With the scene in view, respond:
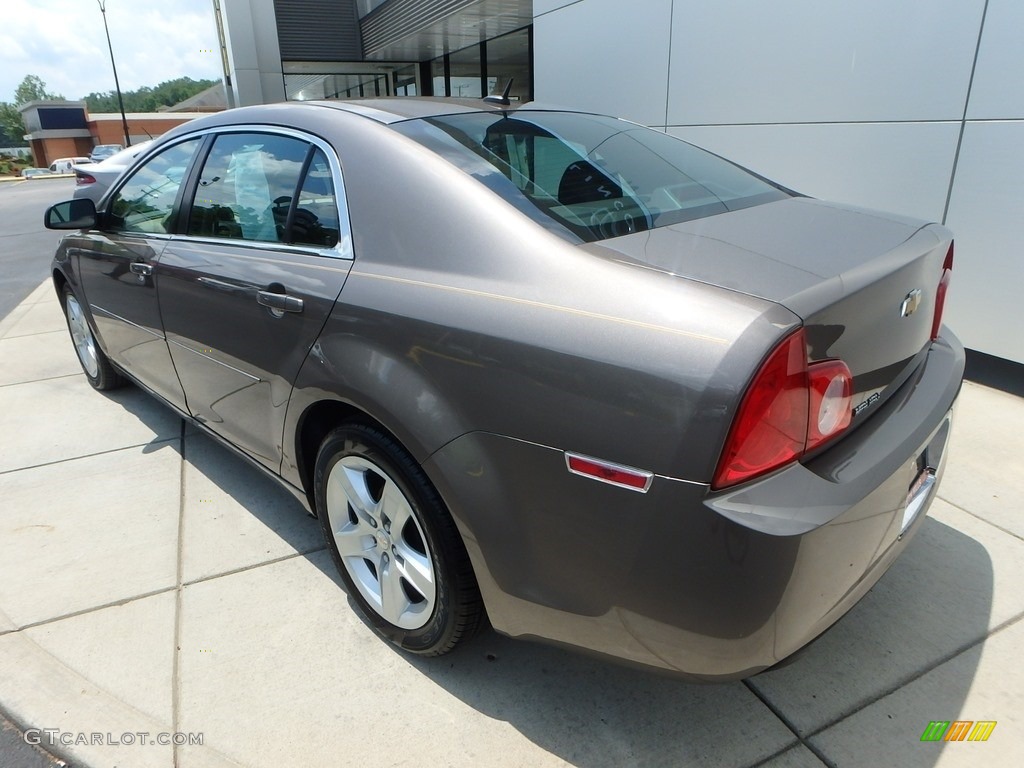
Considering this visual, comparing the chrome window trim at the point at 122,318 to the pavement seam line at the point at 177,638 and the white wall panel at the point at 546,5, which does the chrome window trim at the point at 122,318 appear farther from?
the white wall panel at the point at 546,5

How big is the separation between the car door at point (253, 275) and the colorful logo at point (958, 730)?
205cm

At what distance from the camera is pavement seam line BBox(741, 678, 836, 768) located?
6.06 ft

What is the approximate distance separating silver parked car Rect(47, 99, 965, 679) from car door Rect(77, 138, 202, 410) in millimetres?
526

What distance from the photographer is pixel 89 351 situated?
4.55 meters

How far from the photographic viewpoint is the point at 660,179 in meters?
2.34

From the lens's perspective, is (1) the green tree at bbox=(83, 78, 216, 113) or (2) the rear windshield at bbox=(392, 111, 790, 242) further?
(1) the green tree at bbox=(83, 78, 216, 113)

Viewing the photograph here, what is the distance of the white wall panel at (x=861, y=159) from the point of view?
4539 mm

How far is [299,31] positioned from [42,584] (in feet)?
60.9

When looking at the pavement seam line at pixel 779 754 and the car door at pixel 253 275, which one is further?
the car door at pixel 253 275

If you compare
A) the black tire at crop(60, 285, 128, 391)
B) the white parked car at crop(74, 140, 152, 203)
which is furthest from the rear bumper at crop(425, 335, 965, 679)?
the white parked car at crop(74, 140, 152, 203)

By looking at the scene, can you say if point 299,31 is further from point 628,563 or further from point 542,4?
point 628,563

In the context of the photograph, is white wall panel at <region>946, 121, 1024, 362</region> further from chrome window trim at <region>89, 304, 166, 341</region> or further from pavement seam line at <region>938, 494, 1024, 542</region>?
chrome window trim at <region>89, 304, 166, 341</region>

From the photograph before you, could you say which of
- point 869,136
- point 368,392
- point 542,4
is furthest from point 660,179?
point 542,4

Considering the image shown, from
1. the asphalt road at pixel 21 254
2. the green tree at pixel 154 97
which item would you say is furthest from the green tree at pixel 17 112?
the asphalt road at pixel 21 254
